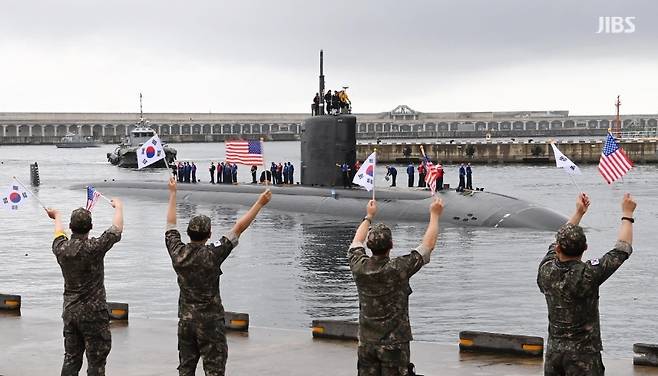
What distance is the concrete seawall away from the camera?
86375 millimetres

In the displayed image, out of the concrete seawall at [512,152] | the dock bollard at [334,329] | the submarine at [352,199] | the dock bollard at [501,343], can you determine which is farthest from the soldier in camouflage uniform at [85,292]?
the concrete seawall at [512,152]

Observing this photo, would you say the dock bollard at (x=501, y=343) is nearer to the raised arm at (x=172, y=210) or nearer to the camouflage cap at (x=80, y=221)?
the raised arm at (x=172, y=210)

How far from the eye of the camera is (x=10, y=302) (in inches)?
551

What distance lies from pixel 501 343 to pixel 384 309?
386 cm

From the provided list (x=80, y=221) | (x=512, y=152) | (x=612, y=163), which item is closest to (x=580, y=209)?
(x=80, y=221)

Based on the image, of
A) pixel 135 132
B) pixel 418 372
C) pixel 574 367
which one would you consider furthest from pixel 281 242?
pixel 135 132

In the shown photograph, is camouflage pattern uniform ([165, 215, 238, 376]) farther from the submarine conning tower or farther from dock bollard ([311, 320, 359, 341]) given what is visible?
the submarine conning tower

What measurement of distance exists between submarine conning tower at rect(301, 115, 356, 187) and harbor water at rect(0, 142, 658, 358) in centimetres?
178

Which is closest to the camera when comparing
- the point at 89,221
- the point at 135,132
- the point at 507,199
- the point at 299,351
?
the point at 89,221

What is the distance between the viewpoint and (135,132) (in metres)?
90.7

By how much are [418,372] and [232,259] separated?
51.4 feet

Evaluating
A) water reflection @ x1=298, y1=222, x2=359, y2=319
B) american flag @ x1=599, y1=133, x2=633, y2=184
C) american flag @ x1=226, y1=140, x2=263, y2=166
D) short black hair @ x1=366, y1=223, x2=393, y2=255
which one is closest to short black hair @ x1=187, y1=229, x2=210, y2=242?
short black hair @ x1=366, y1=223, x2=393, y2=255

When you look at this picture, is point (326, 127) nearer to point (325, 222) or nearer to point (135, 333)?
point (325, 222)

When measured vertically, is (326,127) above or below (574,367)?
above
